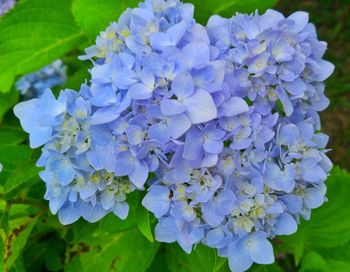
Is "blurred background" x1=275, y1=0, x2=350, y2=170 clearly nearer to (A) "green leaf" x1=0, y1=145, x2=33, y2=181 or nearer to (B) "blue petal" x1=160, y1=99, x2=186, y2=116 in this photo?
(A) "green leaf" x1=0, y1=145, x2=33, y2=181

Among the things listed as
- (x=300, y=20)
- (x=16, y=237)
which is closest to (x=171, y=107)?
(x=300, y=20)

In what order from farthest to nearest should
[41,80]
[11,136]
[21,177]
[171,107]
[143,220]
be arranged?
[41,80]
[11,136]
[21,177]
[143,220]
[171,107]

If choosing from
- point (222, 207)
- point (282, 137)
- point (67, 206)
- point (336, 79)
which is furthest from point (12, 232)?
point (336, 79)

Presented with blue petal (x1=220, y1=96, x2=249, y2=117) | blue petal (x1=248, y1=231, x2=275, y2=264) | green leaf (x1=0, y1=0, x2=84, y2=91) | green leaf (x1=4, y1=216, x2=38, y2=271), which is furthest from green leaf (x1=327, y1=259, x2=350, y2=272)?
green leaf (x1=0, y1=0, x2=84, y2=91)

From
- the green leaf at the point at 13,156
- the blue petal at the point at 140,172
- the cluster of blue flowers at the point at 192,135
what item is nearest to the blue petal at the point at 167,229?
the cluster of blue flowers at the point at 192,135

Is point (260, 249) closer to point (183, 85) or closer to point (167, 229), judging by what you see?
point (167, 229)

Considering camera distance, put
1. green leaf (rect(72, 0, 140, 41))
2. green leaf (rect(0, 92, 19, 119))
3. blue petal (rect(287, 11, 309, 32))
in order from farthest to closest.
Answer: green leaf (rect(0, 92, 19, 119)) → green leaf (rect(72, 0, 140, 41)) → blue petal (rect(287, 11, 309, 32))
